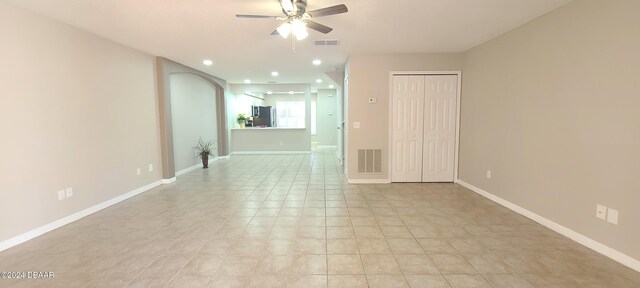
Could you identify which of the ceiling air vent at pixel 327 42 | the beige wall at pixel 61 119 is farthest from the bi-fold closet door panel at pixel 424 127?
the beige wall at pixel 61 119

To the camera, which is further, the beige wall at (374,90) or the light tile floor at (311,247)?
the beige wall at (374,90)

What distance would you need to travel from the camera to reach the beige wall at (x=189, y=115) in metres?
5.90

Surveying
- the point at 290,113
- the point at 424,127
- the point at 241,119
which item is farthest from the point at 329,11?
the point at 290,113

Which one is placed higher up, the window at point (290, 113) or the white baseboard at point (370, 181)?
the window at point (290, 113)

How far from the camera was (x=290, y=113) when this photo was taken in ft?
38.7

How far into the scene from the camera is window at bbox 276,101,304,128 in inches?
460

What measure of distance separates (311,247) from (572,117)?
2933mm

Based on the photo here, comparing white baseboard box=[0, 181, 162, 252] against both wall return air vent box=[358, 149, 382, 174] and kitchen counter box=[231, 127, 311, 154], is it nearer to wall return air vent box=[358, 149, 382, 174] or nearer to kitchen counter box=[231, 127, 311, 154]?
wall return air vent box=[358, 149, 382, 174]

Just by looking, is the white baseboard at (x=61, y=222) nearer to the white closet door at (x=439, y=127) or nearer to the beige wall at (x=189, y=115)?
the beige wall at (x=189, y=115)

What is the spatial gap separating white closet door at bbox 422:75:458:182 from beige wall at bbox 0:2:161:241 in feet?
16.6

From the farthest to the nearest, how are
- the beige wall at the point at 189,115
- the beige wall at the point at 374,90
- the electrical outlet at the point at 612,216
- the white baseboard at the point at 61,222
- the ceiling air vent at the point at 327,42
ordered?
the beige wall at the point at 189,115 → the beige wall at the point at 374,90 → the ceiling air vent at the point at 327,42 → the white baseboard at the point at 61,222 → the electrical outlet at the point at 612,216

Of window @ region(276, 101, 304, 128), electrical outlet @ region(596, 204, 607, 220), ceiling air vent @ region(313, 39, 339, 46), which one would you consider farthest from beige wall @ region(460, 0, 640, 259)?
window @ region(276, 101, 304, 128)

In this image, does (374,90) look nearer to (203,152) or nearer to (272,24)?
(272,24)

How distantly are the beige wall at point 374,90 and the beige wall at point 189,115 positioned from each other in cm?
377
